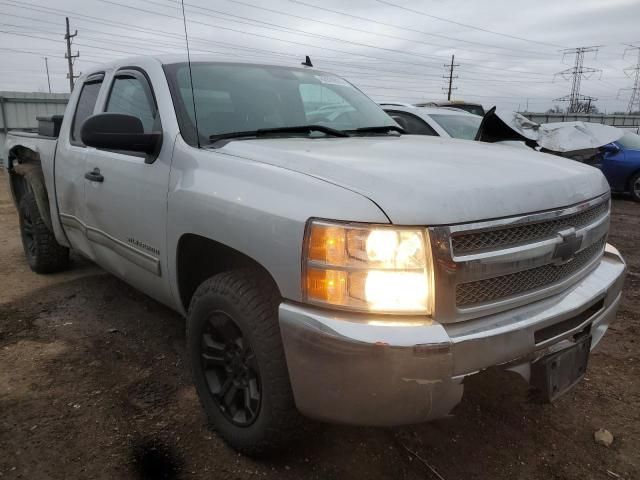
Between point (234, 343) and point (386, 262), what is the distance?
2.81 feet

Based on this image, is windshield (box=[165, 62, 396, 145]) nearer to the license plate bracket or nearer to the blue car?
the license plate bracket

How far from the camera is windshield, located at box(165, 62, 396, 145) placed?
101 inches

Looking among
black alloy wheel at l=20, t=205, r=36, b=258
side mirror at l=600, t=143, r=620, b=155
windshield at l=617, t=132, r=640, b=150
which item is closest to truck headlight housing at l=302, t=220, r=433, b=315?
black alloy wheel at l=20, t=205, r=36, b=258

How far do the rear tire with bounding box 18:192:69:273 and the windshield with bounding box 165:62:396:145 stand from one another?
2513mm

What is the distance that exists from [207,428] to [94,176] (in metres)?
1.68

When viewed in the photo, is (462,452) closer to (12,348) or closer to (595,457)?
(595,457)

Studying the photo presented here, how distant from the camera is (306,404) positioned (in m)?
1.77

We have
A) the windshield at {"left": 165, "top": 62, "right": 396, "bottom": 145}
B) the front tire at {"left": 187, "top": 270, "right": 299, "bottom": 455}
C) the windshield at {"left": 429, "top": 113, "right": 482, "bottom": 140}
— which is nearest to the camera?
the front tire at {"left": 187, "top": 270, "right": 299, "bottom": 455}

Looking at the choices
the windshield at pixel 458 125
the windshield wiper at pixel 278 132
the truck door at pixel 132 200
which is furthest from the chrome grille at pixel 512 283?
the windshield at pixel 458 125

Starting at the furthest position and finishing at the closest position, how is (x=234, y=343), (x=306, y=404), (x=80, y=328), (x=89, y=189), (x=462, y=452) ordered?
1. (x=80, y=328)
2. (x=89, y=189)
3. (x=462, y=452)
4. (x=234, y=343)
5. (x=306, y=404)

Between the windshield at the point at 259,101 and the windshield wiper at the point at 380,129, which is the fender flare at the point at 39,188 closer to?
the windshield at the point at 259,101

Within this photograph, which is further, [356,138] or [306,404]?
[356,138]

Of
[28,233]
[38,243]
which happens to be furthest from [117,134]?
[28,233]

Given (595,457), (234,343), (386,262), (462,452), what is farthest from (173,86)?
A: (595,457)
